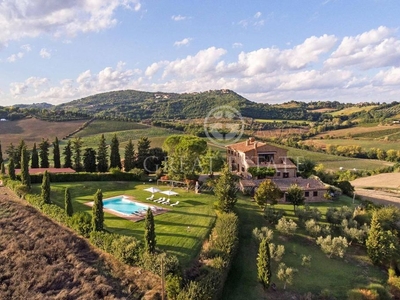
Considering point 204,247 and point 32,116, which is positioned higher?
point 32,116

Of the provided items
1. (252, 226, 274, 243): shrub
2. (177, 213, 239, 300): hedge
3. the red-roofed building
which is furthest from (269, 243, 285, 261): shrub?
the red-roofed building

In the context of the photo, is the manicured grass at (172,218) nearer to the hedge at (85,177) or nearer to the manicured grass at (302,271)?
the hedge at (85,177)

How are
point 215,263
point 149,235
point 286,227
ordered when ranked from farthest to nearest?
point 286,227 → point 149,235 → point 215,263

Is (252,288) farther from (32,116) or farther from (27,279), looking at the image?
(32,116)

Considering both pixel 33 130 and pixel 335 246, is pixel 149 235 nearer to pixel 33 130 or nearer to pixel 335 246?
pixel 335 246

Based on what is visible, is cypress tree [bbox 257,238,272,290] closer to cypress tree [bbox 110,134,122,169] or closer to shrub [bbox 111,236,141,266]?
shrub [bbox 111,236,141,266]

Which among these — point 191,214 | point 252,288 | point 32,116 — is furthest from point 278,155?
point 32,116

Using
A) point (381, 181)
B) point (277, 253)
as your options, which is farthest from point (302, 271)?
point (381, 181)
